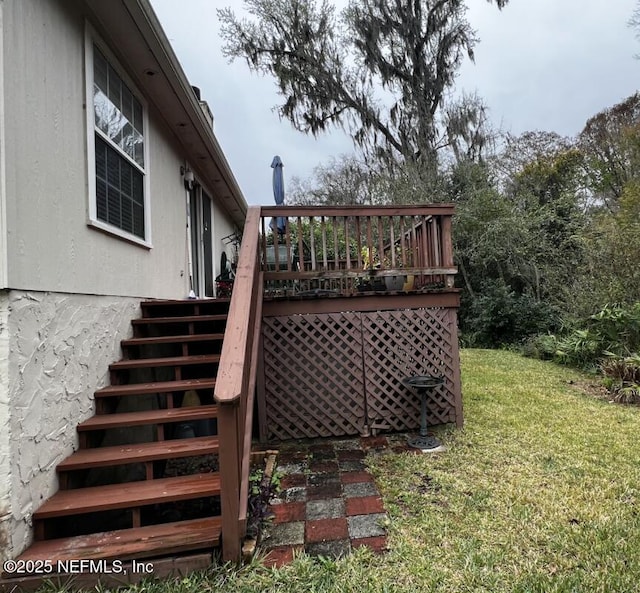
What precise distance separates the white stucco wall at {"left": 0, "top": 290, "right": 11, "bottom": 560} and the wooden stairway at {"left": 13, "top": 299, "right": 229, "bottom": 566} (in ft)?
0.58

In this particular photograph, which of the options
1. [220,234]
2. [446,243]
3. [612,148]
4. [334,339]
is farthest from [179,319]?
[612,148]

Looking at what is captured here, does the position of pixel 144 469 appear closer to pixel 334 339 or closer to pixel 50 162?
pixel 334 339

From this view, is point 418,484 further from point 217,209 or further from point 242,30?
point 242,30

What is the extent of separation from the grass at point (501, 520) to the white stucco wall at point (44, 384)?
2.82 feet

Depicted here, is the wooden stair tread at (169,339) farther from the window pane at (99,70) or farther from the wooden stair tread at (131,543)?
the window pane at (99,70)

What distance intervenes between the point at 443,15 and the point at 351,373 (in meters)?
14.1

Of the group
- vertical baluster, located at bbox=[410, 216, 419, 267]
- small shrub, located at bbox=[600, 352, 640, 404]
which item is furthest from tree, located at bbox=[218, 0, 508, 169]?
vertical baluster, located at bbox=[410, 216, 419, 267]

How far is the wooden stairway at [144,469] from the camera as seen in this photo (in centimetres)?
203

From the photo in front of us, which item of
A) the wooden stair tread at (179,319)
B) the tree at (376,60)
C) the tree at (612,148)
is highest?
the tree at (376,60)

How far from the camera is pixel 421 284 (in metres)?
4.55

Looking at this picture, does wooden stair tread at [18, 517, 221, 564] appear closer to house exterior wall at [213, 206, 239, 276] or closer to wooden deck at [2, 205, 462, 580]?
wooden deck at [2, 205, 462, 580]

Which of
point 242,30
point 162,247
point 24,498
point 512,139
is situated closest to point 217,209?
point 162,247

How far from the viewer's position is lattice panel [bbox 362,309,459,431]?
13.1 ft

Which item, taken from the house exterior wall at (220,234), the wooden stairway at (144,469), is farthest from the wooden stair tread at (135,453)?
the house exterior wall at (220,234)
